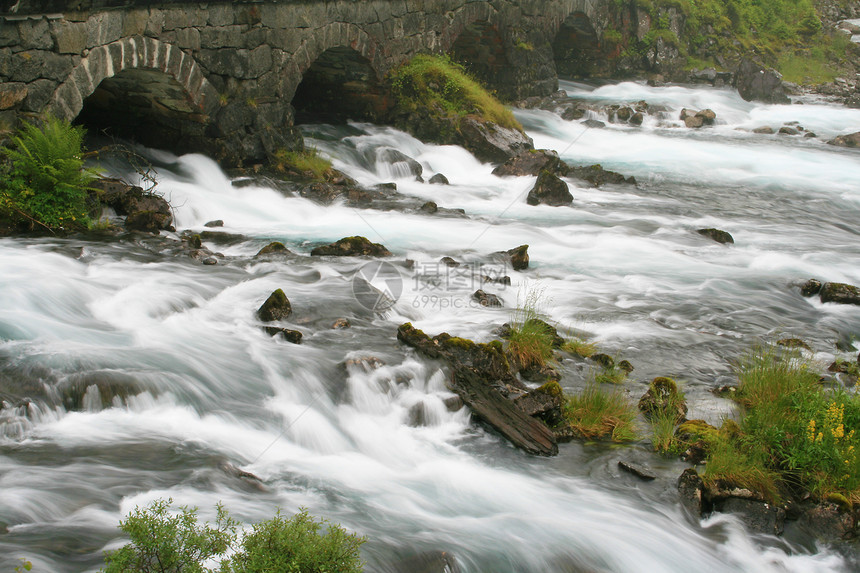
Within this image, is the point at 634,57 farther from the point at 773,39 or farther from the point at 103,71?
the point at 103,71

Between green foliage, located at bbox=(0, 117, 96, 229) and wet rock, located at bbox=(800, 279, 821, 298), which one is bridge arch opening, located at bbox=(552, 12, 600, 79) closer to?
wet rock, located at bbox=(800, 279, 821, 298)

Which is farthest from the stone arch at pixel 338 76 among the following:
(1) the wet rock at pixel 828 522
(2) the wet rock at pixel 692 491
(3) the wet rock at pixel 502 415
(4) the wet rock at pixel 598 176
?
(1) the wet rock at pixel 828 522

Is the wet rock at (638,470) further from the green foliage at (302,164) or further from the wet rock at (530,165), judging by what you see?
the wet rock at (530,165)

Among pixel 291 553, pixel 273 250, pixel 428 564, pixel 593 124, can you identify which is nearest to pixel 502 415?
pixel 428 564

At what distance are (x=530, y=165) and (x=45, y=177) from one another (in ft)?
29.8

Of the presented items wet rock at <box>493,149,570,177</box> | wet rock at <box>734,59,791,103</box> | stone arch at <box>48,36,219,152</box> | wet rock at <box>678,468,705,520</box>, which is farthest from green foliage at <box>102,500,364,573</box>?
wet rock at <box>734,59,791,103</box>

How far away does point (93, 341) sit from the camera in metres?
6.11

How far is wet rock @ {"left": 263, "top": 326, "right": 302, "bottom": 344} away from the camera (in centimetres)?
677

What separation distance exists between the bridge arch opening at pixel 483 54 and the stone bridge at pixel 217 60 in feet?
0.30

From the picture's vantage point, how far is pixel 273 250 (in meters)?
9.27

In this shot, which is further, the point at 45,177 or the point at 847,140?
the point at 847,140

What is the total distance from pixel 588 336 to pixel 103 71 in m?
6.75

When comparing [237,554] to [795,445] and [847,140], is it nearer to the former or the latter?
[795,445]

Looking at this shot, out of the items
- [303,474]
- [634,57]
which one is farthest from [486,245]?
[634,57]
